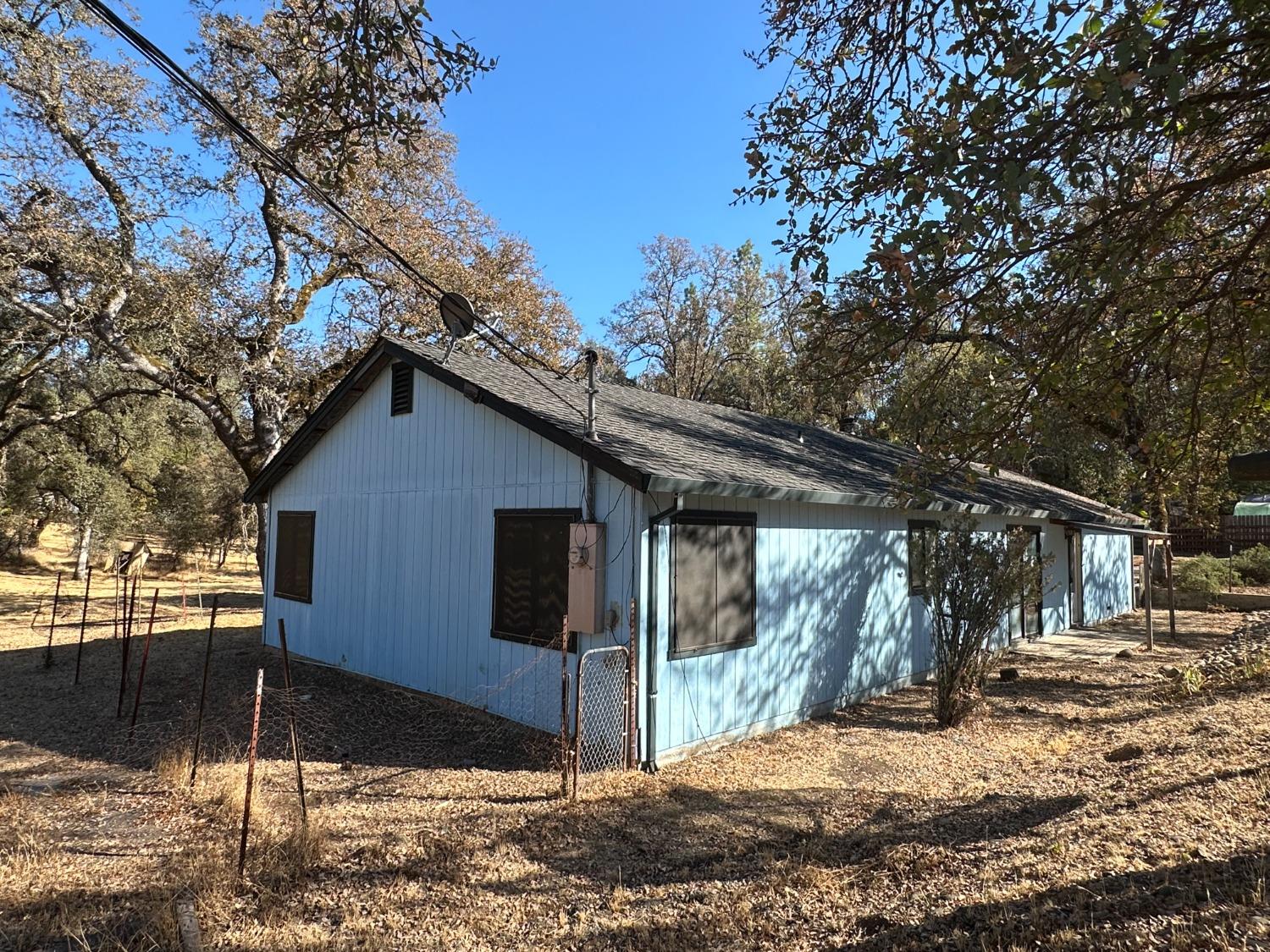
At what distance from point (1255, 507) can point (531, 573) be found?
29.5 m

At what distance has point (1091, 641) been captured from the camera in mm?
13859

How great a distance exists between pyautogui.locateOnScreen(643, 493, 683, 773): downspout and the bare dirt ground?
11.4 inches

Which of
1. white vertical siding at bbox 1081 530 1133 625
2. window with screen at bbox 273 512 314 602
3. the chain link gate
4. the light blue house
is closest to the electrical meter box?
the light blue house

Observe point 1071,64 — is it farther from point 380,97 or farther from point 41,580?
point 41,580

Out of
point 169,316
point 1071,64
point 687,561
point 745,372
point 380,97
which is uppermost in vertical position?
point 745,372

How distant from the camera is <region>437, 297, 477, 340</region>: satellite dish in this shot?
23.4 ft

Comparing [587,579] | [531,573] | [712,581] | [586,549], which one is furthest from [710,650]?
[531,573]

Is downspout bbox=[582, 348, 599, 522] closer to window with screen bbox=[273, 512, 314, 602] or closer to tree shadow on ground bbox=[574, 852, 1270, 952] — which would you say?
tree shadow on ground bbox=[574, 852, 1270, 952]

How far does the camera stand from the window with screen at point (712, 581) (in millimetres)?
6816

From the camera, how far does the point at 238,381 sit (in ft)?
54.1

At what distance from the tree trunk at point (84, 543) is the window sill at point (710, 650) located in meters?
24.9

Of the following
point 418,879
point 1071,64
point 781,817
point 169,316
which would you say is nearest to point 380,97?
point 1071,64

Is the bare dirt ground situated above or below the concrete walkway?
below

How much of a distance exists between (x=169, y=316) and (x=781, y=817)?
14.9 meters
